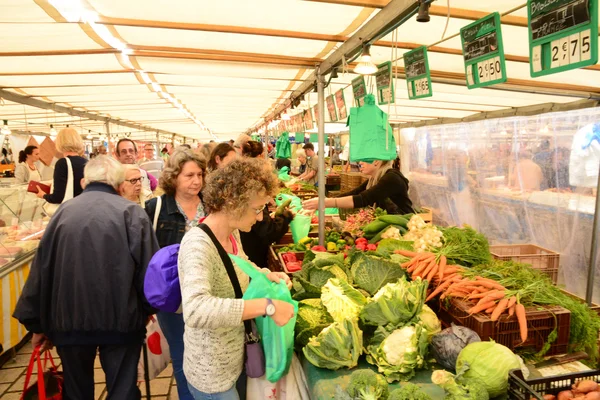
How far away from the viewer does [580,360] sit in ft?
8.22

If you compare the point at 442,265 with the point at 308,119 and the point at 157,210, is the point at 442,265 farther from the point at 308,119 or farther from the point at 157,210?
the point at 308,119

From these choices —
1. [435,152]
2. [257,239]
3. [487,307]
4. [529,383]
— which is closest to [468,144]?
[435,152]

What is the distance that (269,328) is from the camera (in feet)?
7.14

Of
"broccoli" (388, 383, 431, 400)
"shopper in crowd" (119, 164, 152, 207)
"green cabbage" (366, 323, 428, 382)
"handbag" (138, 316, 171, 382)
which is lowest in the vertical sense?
"handbag" (138, 316, 171, 382)

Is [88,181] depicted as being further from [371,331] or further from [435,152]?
[435,152]

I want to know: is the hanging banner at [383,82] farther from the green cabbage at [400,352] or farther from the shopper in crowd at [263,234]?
the green cabbage at [400,352]

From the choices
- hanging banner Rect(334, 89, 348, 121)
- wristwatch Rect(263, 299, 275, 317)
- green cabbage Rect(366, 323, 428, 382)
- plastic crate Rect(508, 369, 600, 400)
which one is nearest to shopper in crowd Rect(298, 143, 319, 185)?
hanging banner Rect(334, 89, 348, 121)

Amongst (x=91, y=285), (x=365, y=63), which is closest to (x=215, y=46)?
(x=365, y=63)

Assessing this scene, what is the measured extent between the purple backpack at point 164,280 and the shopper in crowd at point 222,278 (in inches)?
8.0

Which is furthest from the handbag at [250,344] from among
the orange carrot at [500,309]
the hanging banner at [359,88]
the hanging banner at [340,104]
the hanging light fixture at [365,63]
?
the hanging banner at [340,104]

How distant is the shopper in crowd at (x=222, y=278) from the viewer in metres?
1.94

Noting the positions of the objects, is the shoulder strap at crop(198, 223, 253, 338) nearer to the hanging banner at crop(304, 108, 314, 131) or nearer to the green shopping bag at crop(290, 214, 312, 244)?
the green shopping bag at crop(290, 214, 312, 244)

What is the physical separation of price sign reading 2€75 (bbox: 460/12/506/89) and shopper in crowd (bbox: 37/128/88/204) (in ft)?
15.2

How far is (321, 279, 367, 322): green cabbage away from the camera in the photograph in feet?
8.53
